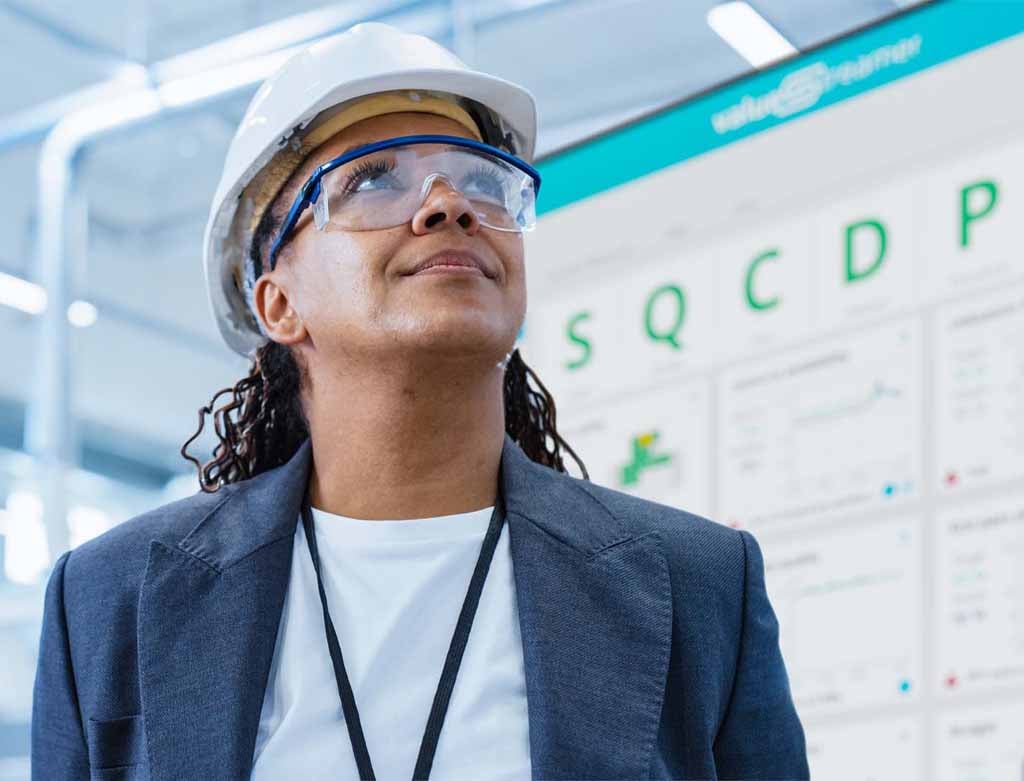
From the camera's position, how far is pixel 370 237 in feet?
6.00

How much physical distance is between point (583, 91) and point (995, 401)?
247cm

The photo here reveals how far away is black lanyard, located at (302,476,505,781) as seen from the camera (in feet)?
5.29

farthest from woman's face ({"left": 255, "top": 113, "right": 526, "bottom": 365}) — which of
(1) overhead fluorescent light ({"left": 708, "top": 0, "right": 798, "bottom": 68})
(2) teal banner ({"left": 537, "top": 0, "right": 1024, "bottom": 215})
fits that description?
(1) overhead fluorescent light ({"left": 708, "top": 0, "right": 798, "bottom": 68})

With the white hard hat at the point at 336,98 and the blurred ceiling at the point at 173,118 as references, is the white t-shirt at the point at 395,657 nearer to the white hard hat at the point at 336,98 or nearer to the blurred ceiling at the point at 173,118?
the white hard hat at the point at 336,98

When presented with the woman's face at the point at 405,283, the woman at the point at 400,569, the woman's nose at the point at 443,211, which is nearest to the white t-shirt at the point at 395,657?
the woman at the point at 400,569

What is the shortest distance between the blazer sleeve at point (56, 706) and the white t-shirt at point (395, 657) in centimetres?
24

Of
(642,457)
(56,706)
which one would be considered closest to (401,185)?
(56,706)

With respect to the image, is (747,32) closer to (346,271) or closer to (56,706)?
(346,271)

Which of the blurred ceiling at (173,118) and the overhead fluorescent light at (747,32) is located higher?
the blurred ceiling at (173,118)

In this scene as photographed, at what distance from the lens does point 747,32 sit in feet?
11.8

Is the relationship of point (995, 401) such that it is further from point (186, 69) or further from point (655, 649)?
point (186, 69)

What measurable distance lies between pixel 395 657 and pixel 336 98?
0.70 m

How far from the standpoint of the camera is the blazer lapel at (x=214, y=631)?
5.30 ft

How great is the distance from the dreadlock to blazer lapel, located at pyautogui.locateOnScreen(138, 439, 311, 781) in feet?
0.70
